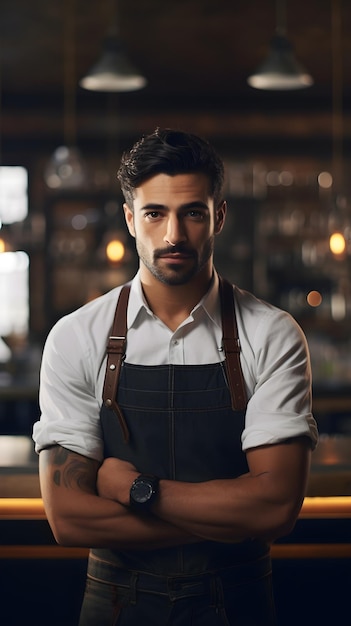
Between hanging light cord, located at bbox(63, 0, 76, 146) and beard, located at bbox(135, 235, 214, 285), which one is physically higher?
hanging light cord, located at bbox(63, 0, 76, 146)

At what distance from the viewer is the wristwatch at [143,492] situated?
6.55ft

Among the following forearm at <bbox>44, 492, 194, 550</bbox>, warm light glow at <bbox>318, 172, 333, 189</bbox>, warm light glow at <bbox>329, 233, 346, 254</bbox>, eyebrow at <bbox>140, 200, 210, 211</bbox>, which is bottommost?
forearm at <bbox>44, 492, 194, 550</bbox>

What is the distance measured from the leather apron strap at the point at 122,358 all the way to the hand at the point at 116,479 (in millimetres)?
63

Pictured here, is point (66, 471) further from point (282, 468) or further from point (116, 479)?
point (282, 468)

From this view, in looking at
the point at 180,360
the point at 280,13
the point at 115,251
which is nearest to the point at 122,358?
the point at 180,360

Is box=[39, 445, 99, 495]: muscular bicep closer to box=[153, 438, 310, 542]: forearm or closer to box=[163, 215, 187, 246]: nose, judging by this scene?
box=[153, 438, 310, 542]: forearm

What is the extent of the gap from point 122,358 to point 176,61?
20.1 ft

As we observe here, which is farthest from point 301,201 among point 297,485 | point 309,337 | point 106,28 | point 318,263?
point 297,485

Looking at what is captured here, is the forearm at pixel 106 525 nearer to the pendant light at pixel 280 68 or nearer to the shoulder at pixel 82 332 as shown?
the shoulder at pixel 82 332

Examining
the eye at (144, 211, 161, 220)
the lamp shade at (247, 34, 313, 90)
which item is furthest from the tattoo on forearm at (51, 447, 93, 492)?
the lamp shade at (247, 34, 313, 90)

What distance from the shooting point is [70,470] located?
2.08 m

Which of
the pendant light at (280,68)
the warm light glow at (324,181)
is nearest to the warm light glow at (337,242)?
the pendant light at (280,68)

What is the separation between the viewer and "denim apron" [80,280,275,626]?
2.10m

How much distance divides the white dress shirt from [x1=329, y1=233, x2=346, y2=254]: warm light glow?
3.73 m
